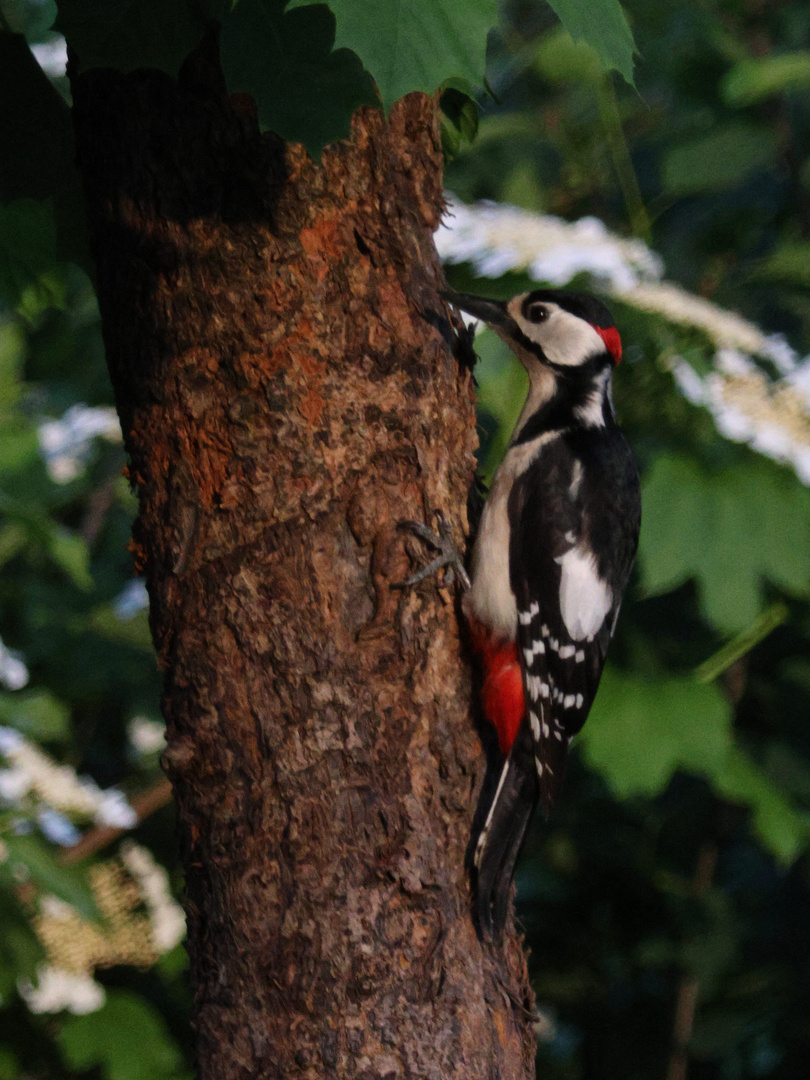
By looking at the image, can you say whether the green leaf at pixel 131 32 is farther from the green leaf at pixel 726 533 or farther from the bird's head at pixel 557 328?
the green leaf at pixel 726 533

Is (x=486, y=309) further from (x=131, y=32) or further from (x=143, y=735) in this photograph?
(x=143, y=735)

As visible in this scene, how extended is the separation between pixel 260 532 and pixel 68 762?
236 cm

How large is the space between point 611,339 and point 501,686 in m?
0.77

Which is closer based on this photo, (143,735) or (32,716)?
(32,716)

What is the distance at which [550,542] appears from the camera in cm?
204

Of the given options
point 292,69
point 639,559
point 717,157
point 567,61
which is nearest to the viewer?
point 292,69

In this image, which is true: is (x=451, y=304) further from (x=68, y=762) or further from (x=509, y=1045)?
(x=68, y=762)

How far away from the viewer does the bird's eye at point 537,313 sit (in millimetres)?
2123

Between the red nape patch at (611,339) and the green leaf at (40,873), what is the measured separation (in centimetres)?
140

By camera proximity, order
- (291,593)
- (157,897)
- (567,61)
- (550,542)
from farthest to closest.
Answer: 1. (567,61)
2. (157,897)
3. (550,542)
4. (291,593)

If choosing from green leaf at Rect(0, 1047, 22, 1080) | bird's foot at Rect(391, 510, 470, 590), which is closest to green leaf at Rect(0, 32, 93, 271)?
bird's foot at Rect(391, 510, 470, 590)

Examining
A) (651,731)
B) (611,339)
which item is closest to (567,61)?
(611,339)

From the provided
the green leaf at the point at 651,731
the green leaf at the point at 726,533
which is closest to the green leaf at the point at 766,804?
the green leaf at the point at 651,731

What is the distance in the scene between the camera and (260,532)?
1486 millimetres
